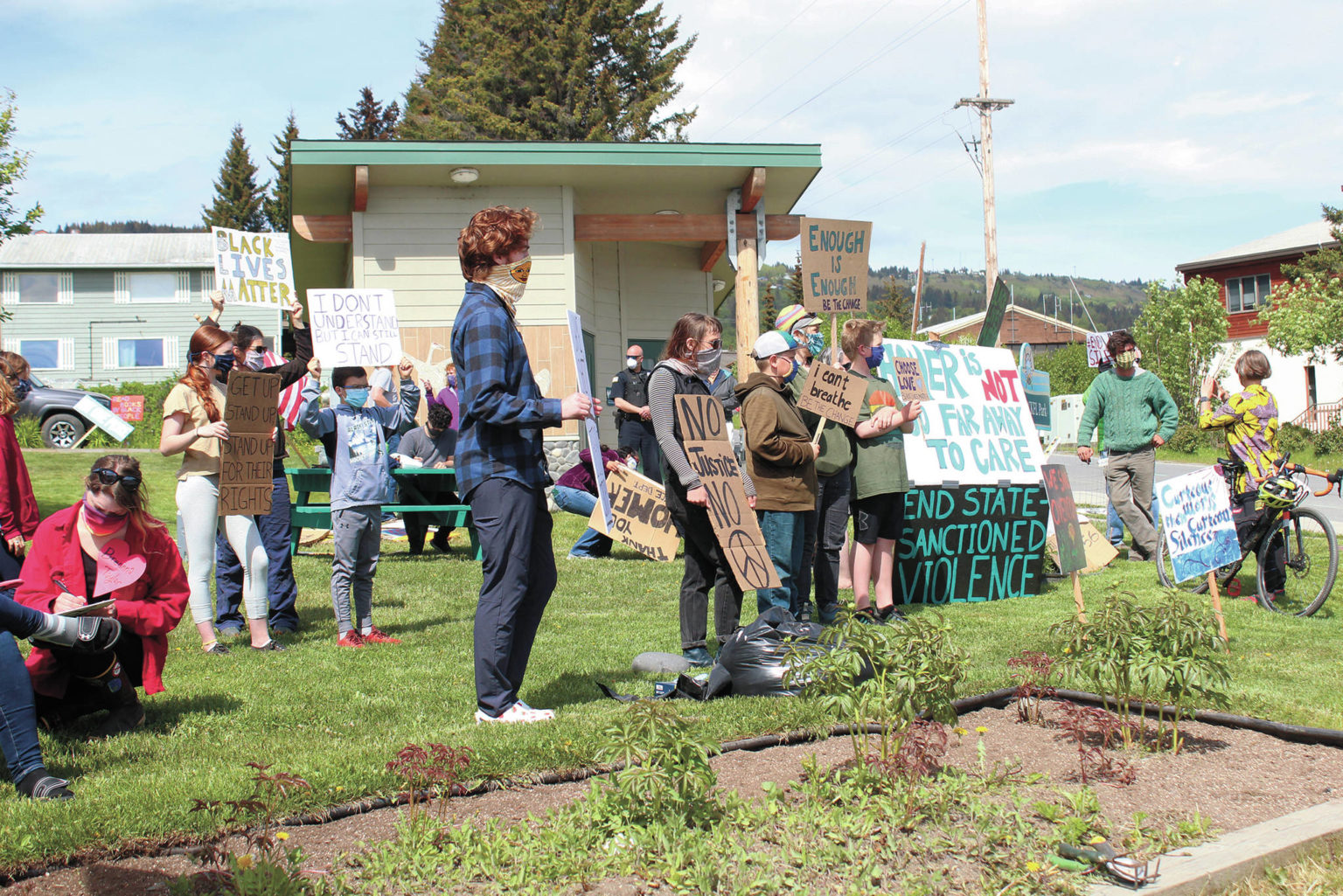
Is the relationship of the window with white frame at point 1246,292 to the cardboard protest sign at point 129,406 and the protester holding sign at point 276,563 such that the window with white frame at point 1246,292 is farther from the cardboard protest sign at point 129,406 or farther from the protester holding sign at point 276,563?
the protester holding sign at point 276,563

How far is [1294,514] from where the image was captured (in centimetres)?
759

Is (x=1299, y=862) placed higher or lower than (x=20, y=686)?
lower

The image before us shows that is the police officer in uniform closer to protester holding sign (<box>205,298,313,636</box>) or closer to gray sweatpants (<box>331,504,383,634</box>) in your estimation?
protester holding sign (<box>205,298,313,636</box>)

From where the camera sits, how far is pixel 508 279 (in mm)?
4445

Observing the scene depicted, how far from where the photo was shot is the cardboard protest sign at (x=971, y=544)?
25.4 feet

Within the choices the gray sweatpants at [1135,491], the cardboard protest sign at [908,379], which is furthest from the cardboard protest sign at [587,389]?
the gray sweatpants at [1135,491]

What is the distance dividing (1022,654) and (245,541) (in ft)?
13.9

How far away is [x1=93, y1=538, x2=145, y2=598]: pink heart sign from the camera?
14.3 feet

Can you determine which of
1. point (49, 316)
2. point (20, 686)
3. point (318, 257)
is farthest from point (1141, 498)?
point (49, 316)

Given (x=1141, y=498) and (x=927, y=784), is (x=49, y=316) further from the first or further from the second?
(x=927, y=784)

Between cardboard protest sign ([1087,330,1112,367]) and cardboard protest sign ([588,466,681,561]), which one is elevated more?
cardboard protest sign ([1087,330,1112,367])

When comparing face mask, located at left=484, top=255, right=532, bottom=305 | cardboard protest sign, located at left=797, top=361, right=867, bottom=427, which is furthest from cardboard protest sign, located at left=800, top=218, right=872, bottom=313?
face mask, located at left=484, top=255, right=532, bottom=305

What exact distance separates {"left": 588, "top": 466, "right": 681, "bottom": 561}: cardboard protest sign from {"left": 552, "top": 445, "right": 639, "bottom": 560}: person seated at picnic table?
69cm

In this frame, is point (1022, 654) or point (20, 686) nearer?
point (20, 686)
